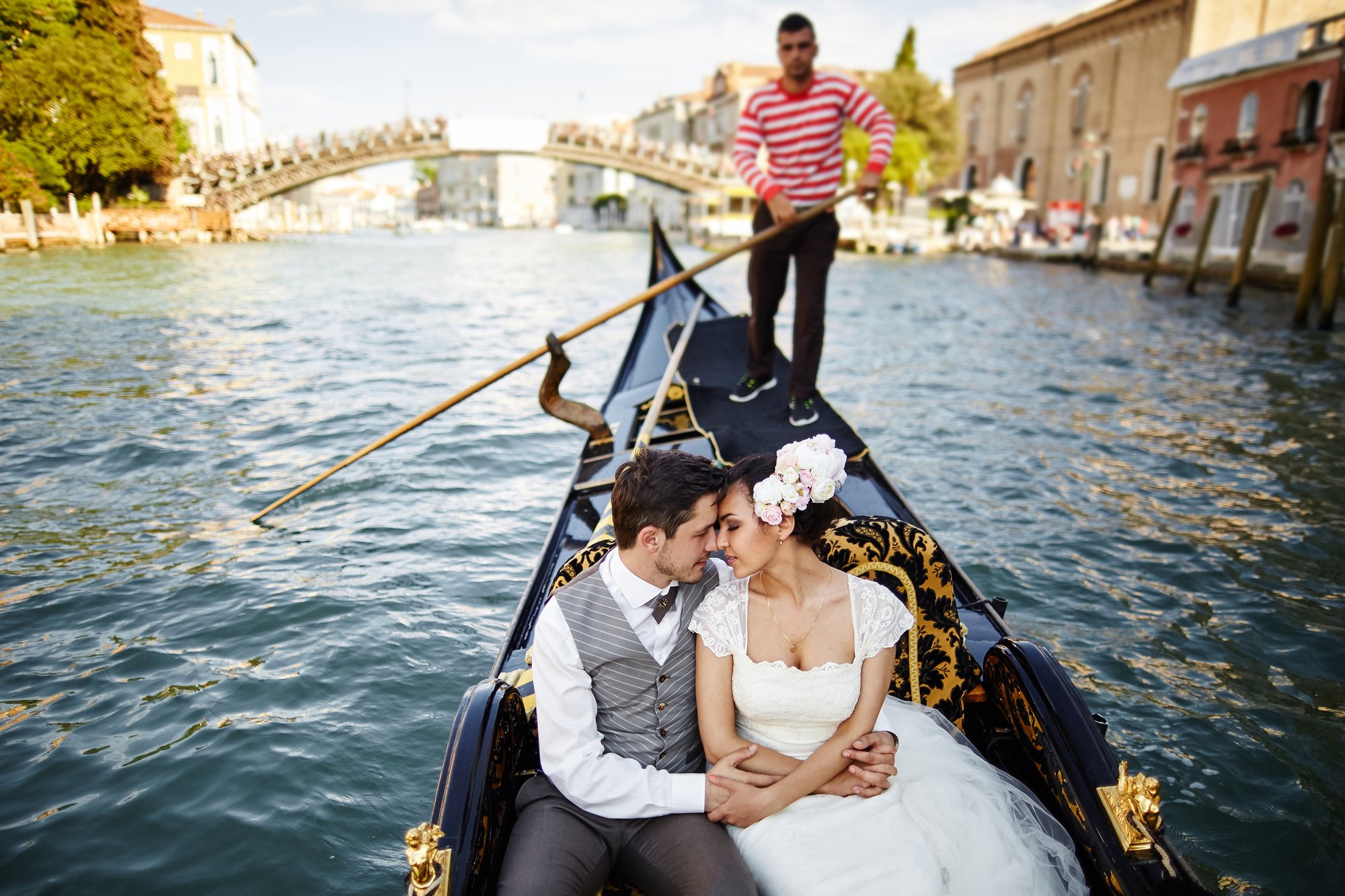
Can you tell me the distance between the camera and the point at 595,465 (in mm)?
2539

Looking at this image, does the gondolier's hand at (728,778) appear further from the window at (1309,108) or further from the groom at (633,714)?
the window at (1309,108)

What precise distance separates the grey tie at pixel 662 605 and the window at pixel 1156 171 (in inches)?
700

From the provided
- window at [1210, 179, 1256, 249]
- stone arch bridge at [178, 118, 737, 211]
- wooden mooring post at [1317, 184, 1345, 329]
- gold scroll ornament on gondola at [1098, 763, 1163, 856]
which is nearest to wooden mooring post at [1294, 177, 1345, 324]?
wooden mooring post at [1317, 184, 1345, 329]

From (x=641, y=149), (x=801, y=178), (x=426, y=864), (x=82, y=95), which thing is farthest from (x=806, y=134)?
(x=641, y=149)

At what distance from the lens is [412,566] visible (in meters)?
3.05

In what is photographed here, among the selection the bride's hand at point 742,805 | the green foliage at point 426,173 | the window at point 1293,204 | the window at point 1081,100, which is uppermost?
the green foliage at point 426,173


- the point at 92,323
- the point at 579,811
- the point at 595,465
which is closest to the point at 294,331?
the point at 92,323

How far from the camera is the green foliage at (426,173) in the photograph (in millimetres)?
65188

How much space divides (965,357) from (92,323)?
6790 millimetres

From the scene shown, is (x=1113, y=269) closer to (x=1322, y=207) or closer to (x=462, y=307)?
(x=1322, y=207)

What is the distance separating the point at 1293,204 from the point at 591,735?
12.4 m

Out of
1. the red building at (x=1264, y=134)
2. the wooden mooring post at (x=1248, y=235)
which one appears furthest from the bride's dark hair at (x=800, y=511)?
the red building at (x=1264, y=134)

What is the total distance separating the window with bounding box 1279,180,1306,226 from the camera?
34.7ft

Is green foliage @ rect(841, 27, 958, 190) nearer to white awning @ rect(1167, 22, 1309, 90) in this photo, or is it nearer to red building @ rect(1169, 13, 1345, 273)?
white awning @ rect(1167, 22, 1309, 90)
